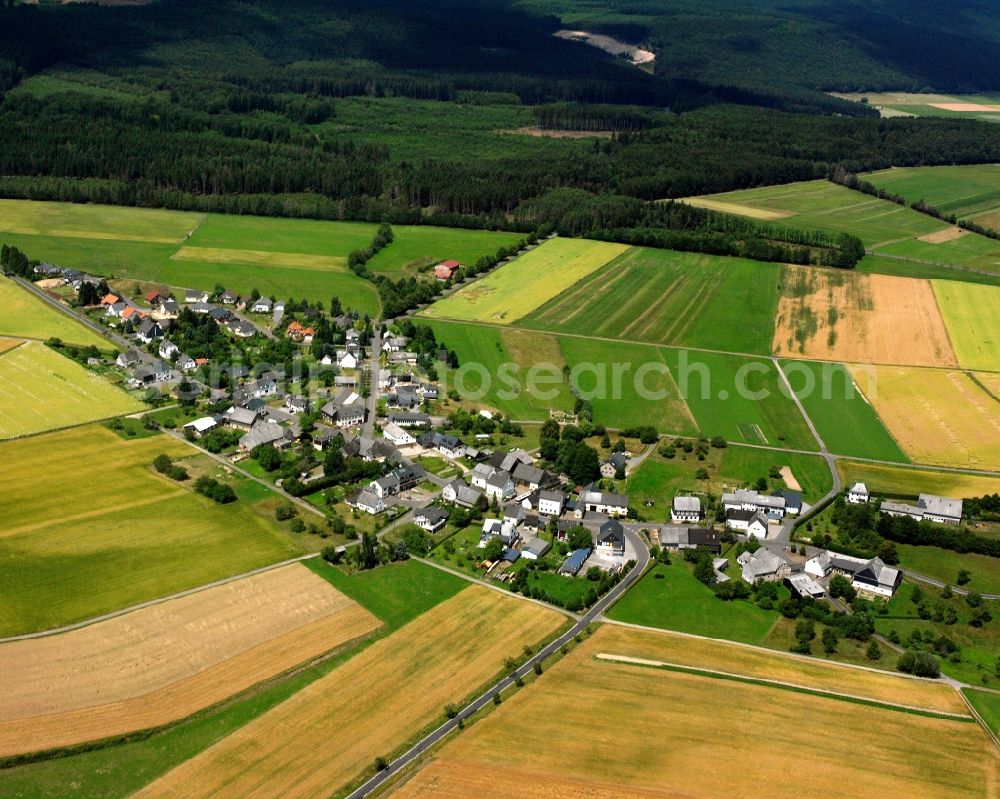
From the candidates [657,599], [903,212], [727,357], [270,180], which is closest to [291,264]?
[270,180]

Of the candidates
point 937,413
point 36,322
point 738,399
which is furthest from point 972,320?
point 36,322

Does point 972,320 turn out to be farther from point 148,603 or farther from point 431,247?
point 148,603

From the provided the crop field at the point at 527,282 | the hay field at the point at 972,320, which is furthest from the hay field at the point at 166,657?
the hay field at the point at 972,320

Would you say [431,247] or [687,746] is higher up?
[431,247]

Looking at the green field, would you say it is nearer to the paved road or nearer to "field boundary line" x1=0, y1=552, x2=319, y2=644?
the paved road

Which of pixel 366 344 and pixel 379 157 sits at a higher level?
pixel 379 157

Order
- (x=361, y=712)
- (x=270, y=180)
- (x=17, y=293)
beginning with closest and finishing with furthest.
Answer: (x=361, y=712)
(x=17, y=293)
(x=270, y=180)

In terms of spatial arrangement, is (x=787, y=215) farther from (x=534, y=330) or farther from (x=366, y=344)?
(x=366, y=344)
